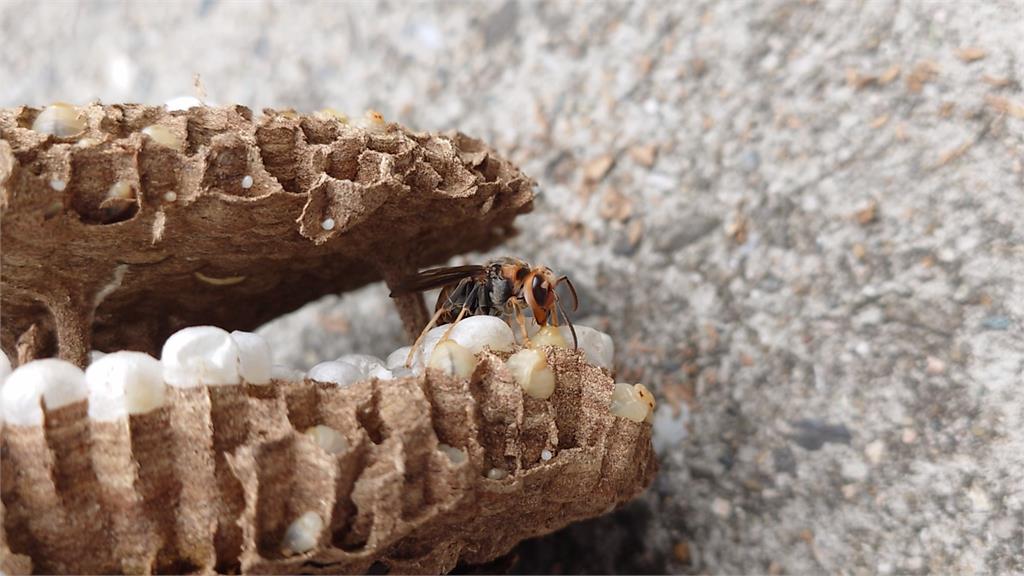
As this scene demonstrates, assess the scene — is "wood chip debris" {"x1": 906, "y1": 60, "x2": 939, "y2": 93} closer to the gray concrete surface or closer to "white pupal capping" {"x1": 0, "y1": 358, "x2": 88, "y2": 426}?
the gray concrete surface

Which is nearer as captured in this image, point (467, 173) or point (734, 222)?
point (467, 173)

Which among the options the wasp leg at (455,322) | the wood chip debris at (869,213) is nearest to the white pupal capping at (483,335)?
the wasp leg at (455,322)

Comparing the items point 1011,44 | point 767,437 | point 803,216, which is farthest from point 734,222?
point 1011,44

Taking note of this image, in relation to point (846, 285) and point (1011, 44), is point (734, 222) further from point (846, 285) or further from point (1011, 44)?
point (1011, 44)

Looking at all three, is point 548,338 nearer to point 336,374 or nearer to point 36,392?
point 336,374

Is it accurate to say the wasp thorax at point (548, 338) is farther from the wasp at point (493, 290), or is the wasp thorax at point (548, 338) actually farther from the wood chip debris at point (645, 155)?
the wood chip debris at point (645, 155)

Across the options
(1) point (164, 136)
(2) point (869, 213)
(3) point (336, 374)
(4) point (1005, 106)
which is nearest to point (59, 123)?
(1) point (164, 136)

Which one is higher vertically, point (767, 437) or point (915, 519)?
point (767, 437)
